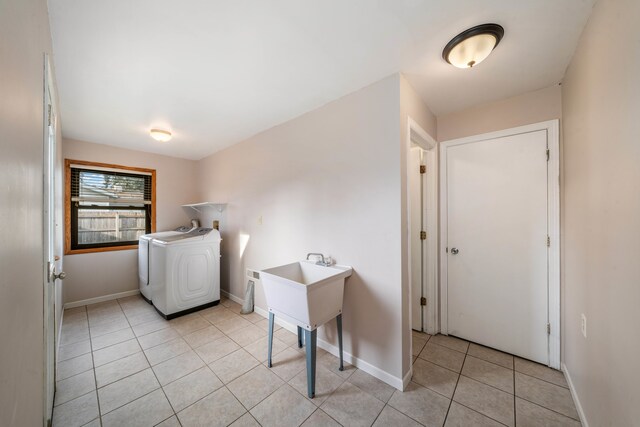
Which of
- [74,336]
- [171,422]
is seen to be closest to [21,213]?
[171,422]

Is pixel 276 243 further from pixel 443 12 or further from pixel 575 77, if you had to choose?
pixel 575 77

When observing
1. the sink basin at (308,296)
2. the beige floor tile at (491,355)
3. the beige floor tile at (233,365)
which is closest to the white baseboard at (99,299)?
the beige floor tile at (233,365)

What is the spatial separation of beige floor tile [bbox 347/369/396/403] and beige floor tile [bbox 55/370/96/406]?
1.97 m

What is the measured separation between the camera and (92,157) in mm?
3324

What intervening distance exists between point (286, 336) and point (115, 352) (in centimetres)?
158

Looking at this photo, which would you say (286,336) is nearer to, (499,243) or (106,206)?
(499,243)

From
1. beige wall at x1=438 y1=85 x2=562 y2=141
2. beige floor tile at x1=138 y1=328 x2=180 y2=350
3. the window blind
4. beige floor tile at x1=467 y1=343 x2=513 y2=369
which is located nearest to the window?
the window blind

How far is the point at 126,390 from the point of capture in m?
1.69

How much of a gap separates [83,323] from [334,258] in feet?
10.1

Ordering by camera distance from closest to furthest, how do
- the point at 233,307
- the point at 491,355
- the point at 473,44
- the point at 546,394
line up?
1. the point at 473,44
2. the point at 546,394
3. the point at 491,355
4. the point at 233,307

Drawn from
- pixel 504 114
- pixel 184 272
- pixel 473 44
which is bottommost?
pixel 184 272

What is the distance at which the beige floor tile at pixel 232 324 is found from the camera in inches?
101

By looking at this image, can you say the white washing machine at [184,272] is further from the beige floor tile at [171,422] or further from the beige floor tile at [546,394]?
the beige floor tile at [546,394]

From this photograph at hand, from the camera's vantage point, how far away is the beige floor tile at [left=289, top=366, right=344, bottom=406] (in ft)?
5.36
